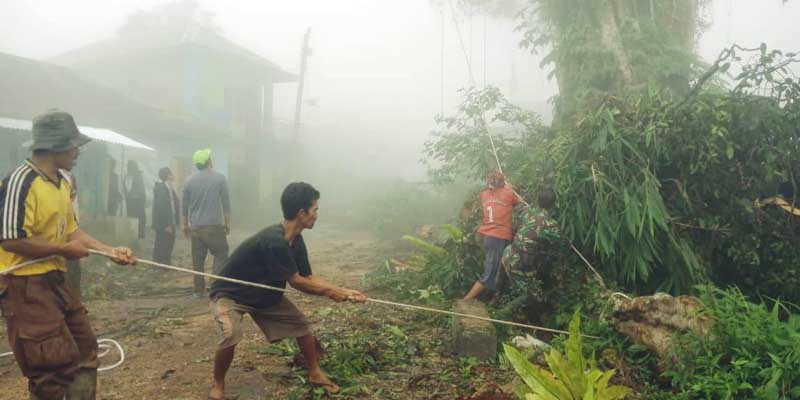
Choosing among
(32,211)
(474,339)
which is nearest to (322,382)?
(474,339)

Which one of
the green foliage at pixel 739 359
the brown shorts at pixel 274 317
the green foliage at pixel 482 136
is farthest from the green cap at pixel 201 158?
the green foliage at pixel 739 359

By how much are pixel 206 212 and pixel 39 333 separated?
421 cm

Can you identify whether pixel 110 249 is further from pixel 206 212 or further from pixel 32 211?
pixel 206 212

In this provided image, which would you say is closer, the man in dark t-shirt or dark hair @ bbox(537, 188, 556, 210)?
the man in dark t-shirt

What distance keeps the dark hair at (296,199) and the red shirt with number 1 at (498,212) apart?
334 centimetres

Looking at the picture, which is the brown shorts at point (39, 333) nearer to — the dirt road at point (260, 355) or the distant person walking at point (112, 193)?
the dirt road at point (260, 355)

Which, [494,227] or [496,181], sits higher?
[496,181]

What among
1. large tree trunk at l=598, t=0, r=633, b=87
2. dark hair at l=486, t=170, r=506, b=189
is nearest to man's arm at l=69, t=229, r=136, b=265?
dark hair at l=486, t=170, r=506, b=189

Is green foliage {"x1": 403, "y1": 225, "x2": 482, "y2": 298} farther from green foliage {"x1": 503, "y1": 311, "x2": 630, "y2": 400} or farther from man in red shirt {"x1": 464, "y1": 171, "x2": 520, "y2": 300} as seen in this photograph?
green foliage {"x1": 503, "y1": 311, "x2": 630, "y2": 400}

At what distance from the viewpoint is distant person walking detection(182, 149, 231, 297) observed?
22.9ft

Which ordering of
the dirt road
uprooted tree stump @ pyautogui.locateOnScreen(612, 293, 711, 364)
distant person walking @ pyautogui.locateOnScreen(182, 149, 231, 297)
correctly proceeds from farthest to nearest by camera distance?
distant person walking @ pyautogui.locateOnScreen(182, 149, 231, 297) → uprooted tree stump @ pyautogui.locateOnScreen(612, 293, 711, 364) → the dirt road

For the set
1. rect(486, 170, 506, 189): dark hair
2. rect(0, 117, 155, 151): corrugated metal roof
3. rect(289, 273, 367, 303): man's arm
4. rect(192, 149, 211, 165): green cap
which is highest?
rect(0, 117, 155, 151): corrugated metal roof

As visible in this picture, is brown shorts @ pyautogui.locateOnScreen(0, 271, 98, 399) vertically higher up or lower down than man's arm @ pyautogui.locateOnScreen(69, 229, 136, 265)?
lower down

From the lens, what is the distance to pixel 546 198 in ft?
19.5
